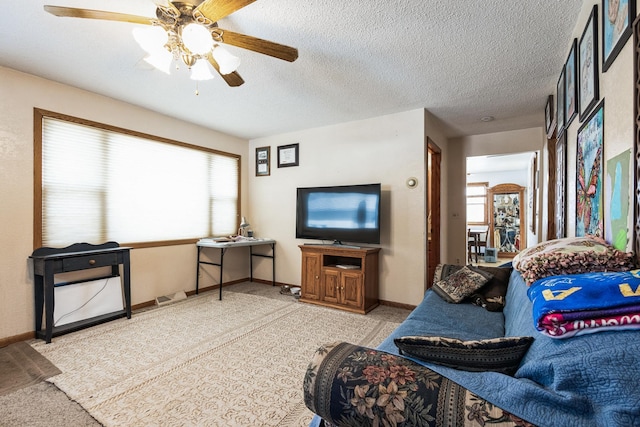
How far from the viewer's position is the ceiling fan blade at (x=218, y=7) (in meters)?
1.52

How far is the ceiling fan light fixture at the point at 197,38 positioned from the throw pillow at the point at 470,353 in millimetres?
1815

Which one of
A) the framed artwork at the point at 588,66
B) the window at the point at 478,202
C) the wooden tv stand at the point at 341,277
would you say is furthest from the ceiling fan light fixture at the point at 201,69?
the window at the point at 478,202

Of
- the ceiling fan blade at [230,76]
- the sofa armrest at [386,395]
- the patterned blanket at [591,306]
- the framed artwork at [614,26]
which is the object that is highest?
the ceiling fan blade at [230,76]

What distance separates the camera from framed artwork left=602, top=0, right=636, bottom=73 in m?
1.14

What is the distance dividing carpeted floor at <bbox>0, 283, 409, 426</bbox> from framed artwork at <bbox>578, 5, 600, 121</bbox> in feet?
7.47

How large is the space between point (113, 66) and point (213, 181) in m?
2.15

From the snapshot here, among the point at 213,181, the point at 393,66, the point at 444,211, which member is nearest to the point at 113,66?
the point at 213,181

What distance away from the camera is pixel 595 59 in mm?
1564

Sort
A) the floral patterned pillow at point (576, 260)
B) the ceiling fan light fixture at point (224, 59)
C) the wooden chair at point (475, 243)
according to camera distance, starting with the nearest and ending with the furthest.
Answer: the floral patterned pillow at point (576, 260)
the ceiling fan light fixture at point (224, 59)
the wooden chair at point (475, 243)

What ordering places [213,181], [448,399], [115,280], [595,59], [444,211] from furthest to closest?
[444,211] → [213,181] → [115,280] → [595,59] → [448,399]

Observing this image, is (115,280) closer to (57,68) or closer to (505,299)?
(57,68)

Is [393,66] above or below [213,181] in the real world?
above

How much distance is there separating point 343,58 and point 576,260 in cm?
211

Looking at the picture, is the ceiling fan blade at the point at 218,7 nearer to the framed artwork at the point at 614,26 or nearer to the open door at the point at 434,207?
the framed artwork at the point at 614,26
